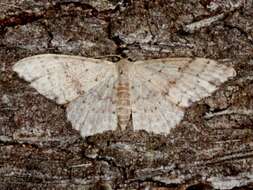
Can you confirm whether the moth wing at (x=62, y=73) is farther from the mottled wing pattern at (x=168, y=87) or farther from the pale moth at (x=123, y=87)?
the mottled wing pattern at (x=168, y=87)

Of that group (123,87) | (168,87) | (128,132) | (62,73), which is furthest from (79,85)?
(168,87)

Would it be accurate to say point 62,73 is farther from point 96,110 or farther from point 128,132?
point 128,132

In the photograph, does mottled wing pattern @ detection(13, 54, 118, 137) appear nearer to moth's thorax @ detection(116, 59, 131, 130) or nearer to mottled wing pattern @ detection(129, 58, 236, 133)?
moth's thorax @ detection(116, 59, 131, 130)

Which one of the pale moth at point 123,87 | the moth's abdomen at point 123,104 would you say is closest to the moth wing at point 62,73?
the pale moth at point 123,87

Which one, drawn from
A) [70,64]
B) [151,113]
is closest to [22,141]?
[70,64]

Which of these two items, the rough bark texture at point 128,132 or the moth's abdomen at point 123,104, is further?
the moth's abdomen at point 123,104

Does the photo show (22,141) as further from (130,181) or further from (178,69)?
(178,69)
